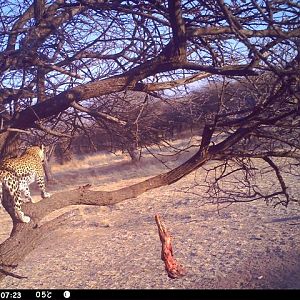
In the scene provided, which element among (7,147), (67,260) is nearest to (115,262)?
(67,260)

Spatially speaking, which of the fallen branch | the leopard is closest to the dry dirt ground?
the leopard

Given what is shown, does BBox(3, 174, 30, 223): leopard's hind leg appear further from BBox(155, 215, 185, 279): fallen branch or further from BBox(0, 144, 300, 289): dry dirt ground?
BBox(155, 215, 185, 279): fallen branch

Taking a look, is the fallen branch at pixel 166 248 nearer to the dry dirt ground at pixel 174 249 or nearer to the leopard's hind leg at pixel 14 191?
the dry dirt ground at pixel 174 249

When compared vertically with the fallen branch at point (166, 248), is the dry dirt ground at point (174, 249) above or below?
below

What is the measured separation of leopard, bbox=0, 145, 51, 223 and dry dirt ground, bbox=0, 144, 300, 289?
78 centimetres

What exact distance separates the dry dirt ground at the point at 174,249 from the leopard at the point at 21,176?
782mm

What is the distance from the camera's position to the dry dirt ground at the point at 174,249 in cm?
752

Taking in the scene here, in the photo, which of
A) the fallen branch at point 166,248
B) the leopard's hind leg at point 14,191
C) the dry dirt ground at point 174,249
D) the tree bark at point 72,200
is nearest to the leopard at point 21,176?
the leopard's hind leg at point 14,191

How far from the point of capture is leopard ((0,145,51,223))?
5.54 m

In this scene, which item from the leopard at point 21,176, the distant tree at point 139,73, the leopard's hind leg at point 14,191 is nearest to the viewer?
the distant tree at point 139,73

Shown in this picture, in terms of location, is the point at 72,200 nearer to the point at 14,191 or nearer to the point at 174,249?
the point at 14,191

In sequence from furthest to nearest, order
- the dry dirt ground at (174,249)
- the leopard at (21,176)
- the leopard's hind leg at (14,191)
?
the dry dirt ground at (174,249) → the leopard at (21,176) → the leopard's hind leg at (14,191)

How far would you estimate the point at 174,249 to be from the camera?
9852 mm

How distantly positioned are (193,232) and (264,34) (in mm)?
8245
